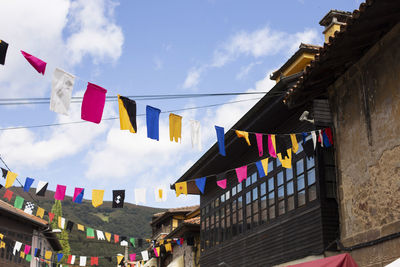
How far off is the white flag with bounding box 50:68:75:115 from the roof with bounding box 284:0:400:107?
5080 millimetres

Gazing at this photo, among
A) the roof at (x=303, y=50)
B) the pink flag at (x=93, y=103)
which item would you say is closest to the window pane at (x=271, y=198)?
the roof at (x=303, y=50)

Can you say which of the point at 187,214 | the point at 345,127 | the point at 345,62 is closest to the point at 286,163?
the point at 345,127

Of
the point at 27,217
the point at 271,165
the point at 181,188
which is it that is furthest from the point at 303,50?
the point at 27,217

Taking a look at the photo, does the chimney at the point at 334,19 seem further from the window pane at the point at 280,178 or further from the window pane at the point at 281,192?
the window pane at the point at 281,192

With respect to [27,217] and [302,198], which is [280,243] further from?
[27,217]

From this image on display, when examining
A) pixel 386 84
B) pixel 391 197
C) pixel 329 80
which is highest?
pixel 329 80

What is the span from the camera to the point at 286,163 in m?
14.2

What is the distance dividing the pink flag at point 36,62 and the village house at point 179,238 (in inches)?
700

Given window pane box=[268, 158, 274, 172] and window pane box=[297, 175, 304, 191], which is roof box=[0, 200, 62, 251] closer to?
window pane box=[268, 158, 274, 172]

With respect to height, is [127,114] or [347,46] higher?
[347,46]

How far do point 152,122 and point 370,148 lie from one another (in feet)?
16.2

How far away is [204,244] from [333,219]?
35.2ft

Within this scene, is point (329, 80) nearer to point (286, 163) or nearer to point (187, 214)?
point (286, 163)

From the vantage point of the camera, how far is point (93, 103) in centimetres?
1102
